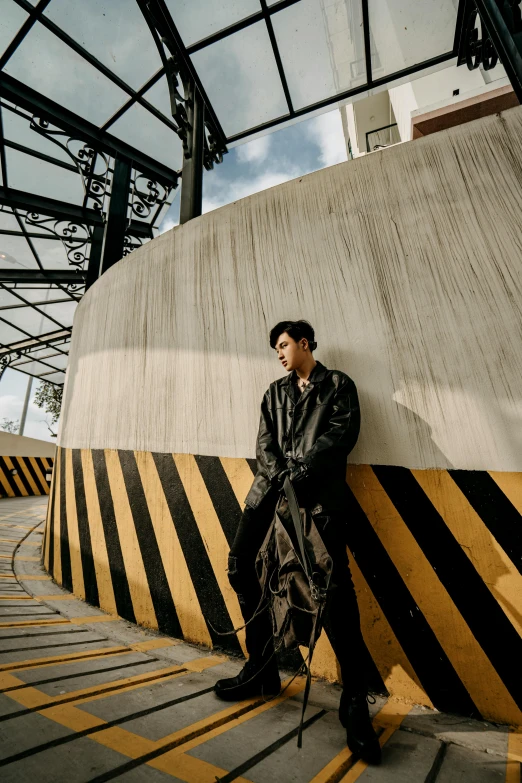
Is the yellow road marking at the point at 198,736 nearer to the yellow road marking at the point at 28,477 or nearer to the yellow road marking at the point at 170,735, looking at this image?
the yellow road marking at the point at 170,735

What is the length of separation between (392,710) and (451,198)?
2454 mm

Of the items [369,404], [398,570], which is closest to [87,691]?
[398,570]

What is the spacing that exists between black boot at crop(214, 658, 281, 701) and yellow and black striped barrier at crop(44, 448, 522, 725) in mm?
286

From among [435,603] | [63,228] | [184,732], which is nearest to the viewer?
[184,732]

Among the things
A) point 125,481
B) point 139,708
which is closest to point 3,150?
point 125,481

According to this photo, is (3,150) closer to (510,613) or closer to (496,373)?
(496,373)

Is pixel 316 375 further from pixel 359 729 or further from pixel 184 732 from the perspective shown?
pixel 184 732

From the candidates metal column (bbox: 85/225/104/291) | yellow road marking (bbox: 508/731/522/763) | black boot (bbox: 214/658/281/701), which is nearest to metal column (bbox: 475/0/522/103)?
yellow road marking (bbox: 508/731/522/763)

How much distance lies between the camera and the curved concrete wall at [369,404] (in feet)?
4.62

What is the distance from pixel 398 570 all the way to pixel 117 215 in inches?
209

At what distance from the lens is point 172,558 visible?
6.64ft

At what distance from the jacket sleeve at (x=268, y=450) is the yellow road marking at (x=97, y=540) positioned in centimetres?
160

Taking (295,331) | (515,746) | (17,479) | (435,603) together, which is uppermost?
(295,331)

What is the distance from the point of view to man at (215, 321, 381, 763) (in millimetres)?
1194
